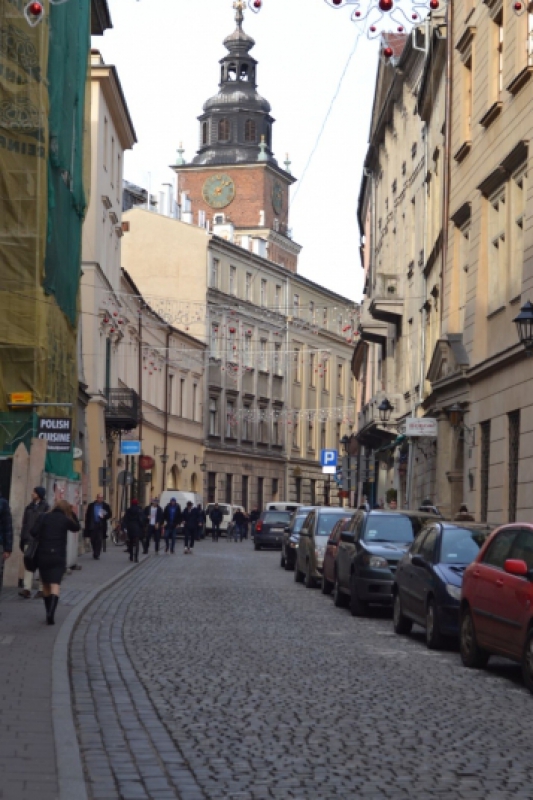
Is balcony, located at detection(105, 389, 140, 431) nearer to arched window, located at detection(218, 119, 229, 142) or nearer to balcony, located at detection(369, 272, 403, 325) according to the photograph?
balcony, located at detection(369, 272, 403, 325)

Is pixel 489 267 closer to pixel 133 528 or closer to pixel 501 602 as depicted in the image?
pixel 133 528

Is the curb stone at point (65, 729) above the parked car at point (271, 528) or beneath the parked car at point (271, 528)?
above

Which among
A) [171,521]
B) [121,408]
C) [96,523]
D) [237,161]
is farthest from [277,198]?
[96,523]

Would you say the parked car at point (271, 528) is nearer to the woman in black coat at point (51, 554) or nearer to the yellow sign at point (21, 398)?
the yellow sign at point (21, 398)

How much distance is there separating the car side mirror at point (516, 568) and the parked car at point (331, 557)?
11306mm

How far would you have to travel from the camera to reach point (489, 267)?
98.4ft

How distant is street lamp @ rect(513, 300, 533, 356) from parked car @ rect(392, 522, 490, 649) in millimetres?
5045

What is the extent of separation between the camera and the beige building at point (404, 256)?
3828cm

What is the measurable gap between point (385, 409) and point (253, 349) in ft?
139

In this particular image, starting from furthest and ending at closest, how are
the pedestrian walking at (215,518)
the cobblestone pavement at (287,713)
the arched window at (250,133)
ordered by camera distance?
1. the arched window at (250,133)
2. the pedestrian walking at (215,518)
3. the cobblestone pavement at (287,713)

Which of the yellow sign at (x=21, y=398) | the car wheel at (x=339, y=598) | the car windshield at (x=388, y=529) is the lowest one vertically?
Answer: the car wheel at (x=339, y=598)

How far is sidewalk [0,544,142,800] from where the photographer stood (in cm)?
764

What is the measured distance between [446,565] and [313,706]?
18.7ft

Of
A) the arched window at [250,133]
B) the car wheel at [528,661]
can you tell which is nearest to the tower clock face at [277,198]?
the arched window at [250,133]
